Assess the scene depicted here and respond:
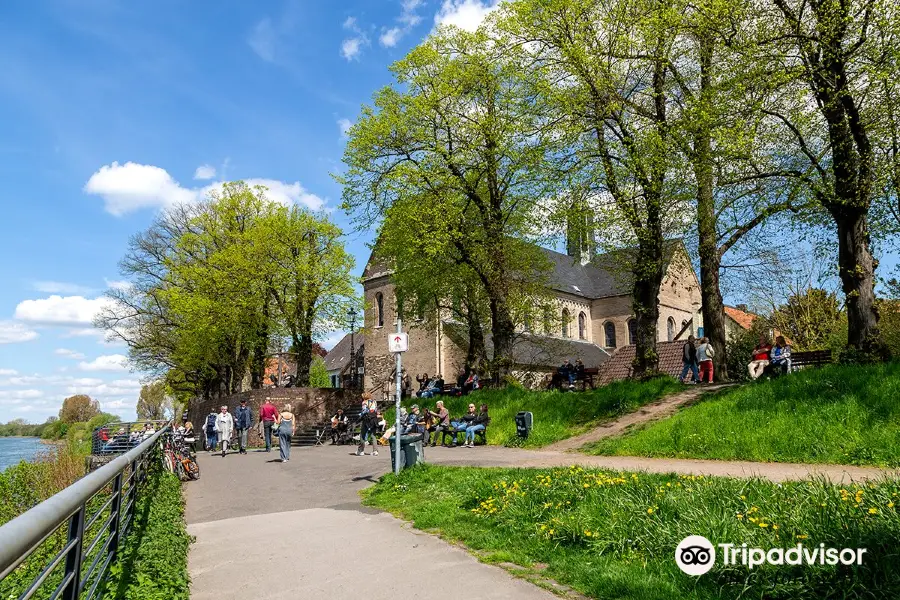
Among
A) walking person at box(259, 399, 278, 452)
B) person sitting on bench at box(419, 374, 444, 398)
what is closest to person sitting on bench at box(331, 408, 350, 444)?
walking person at box(259, 399, 278, 452)

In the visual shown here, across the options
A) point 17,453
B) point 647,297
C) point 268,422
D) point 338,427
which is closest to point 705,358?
point 647,297


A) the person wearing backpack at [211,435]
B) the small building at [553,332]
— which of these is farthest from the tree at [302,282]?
the person wearing backpack at [211,435]

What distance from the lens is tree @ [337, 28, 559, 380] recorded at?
25.8 metres

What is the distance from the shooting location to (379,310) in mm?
49656

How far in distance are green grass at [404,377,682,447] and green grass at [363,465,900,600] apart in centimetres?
962

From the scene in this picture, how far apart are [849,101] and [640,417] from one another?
8.97 metres

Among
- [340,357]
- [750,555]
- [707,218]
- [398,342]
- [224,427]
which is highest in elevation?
[707,218]

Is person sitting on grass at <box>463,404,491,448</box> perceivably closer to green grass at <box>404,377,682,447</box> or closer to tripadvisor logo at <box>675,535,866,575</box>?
green grass at <box>404,377,682,447</box>

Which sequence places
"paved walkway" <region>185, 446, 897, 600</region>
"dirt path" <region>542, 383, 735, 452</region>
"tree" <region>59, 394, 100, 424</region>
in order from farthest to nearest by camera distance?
"tree" <region>59, 394, 100, 424</region> < "dirt path" <region>542, 383, 735, 452</region> < "paved walkway" <region>185, 446, 897, 600</region>

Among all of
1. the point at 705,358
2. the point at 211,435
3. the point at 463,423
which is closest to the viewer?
the point at 463,423

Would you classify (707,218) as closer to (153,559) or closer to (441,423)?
(441,423)

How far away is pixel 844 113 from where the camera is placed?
17.1 metres

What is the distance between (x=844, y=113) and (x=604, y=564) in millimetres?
15366

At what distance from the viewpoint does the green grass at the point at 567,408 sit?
19266 mm
